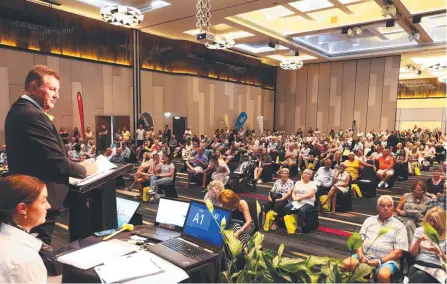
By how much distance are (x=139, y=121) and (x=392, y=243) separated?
1123cm

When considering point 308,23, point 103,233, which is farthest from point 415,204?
point 308,23

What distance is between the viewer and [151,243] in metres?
1.84

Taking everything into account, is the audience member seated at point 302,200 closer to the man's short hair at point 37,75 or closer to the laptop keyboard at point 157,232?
the laptop keyboard at point 157,232

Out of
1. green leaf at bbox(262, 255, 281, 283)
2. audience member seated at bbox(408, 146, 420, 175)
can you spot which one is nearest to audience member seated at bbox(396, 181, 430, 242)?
green leaf at bbox(262, 255, 281, 283)

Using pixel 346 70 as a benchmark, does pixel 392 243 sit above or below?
below

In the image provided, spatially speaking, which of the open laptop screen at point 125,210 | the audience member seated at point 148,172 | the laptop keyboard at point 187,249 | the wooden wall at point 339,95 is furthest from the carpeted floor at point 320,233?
the wooden wall at point 339,95

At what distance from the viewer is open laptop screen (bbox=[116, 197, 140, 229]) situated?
7.72 feet

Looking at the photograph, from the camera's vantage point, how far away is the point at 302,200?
4.68 meters

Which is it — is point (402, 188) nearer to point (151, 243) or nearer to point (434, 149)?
→ point (434, 149)

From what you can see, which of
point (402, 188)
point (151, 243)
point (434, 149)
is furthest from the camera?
point (434, 149)

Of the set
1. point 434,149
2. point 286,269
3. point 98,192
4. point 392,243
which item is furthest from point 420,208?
point 434,149

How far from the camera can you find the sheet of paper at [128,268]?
1379mm

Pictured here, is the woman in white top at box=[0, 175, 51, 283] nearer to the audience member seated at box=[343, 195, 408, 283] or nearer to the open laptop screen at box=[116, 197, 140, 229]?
the open laptop screen at box=[116, 197, 140, 229]

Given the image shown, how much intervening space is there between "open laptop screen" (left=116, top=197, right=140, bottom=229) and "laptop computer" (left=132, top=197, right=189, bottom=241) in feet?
0.85
